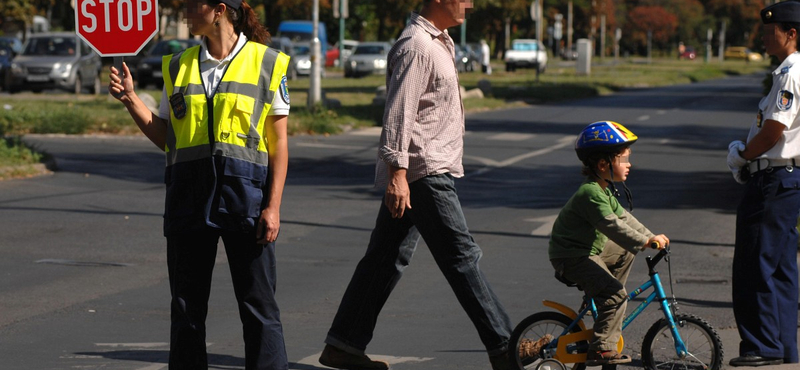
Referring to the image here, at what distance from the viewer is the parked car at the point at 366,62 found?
162ft

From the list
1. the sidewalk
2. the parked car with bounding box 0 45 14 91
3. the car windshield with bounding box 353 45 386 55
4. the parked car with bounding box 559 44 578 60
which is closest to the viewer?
the sidewalk

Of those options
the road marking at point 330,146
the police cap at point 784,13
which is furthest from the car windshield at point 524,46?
the police cap at point 784,13

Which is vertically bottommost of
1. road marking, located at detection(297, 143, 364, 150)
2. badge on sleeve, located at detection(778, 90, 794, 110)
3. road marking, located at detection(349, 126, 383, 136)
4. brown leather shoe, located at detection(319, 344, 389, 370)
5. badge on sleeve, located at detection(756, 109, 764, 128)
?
road marking, located at detection(349, 126, 383, 136)

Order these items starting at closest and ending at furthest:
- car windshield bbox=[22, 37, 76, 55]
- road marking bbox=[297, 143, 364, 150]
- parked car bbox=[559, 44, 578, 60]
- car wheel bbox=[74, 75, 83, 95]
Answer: road marking bbox=[297, 143, 364, 150]
car wheel bbox=[74, 75, 83, 95]
car windshield bbox=[22, 37, 76, 55]
parked car bbox=[559, 44, 578, 60]

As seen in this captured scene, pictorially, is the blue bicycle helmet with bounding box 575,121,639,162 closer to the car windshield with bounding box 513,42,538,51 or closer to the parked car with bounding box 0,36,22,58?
the parked car with bounding box 0,36,22,58

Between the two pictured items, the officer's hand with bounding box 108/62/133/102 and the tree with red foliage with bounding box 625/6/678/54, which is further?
the tree with red foliage with bounding box 625/6/678/54

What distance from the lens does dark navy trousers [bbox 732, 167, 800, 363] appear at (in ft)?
18.7

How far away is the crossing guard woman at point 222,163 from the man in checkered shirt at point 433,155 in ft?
2.09

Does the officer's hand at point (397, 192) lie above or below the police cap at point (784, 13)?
below

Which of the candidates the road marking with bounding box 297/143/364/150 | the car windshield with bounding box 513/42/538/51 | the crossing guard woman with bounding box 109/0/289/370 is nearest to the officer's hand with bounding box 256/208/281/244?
the crossing guard woman with bounding box 109/0/289/370

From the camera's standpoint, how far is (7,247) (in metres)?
9.60

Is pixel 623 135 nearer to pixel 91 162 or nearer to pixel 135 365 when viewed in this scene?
pixel 135 365

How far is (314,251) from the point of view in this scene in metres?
9.66

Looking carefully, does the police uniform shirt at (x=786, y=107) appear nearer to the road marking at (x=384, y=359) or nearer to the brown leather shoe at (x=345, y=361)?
the road marking at (x=384, y=359)
